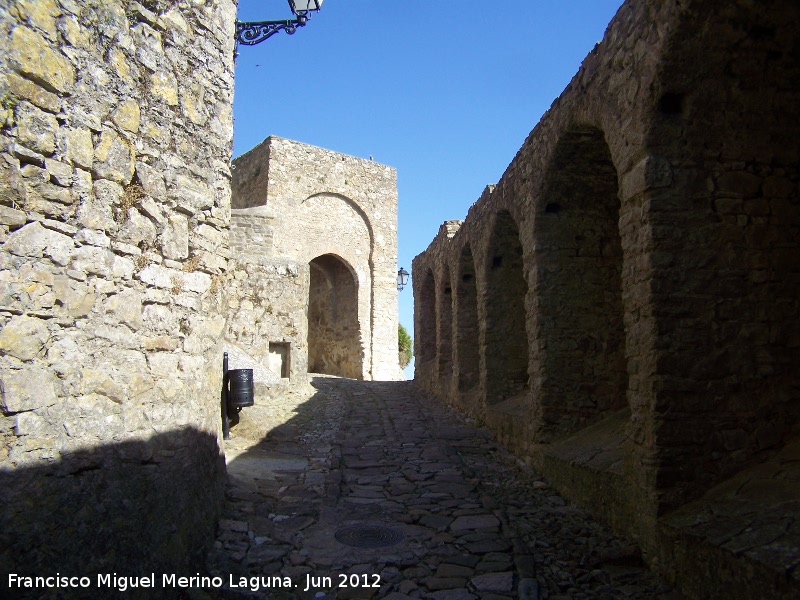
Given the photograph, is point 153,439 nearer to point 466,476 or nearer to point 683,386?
point 683,386

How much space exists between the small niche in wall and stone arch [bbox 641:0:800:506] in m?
8.73

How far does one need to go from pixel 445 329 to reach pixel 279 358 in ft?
11.5

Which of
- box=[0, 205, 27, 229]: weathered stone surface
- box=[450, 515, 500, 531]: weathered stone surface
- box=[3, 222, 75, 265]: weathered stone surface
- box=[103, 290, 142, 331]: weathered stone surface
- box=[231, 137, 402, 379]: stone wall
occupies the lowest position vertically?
box=[450, 515, 500, 531]: weathered stone surface

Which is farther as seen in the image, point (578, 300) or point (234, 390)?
point (234, 390)

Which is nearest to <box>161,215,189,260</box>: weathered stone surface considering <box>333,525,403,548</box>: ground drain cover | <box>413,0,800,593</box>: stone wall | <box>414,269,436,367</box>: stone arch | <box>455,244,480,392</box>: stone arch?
<box>333,525,403,548</box>: ground drain cover

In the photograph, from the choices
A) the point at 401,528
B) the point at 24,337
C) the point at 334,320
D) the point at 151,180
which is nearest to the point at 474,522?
the point at 401,528

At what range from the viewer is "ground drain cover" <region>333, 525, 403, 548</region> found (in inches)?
179

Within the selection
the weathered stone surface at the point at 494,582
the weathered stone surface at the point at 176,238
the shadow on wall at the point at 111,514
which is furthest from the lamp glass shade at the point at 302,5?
the weathered stone surface at the point at 494,582

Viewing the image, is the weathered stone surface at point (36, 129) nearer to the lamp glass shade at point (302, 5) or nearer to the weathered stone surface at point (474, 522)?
the weathered stone surface at point (474, 522)

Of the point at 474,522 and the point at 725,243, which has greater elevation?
the point at 725,243

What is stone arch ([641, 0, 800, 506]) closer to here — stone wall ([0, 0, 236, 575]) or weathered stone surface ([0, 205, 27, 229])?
stone wall ([0, 0, 236, 575])

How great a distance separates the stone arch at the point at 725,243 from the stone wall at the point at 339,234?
1389 centimetres

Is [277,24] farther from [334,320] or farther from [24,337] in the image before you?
[334,320]

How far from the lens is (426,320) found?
15750mm
